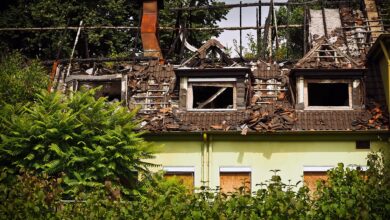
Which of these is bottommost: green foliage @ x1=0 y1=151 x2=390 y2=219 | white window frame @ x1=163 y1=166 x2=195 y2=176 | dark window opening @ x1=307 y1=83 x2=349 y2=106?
green foliage @ x1=0 y1=151 x2=390 y2=219

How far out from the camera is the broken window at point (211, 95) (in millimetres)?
21281

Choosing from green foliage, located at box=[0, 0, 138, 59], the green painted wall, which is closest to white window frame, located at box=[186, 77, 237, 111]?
the green painted wall

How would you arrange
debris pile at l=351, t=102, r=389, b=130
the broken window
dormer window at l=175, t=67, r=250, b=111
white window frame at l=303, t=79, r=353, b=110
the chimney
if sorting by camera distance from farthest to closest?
the chimney → the broken window → dormer window at l=175, t=67, r=250, b=111 → white window frame at l=303, t=79, r=353, b=110 → debris pile at l=351, t=102, r=389, b=130

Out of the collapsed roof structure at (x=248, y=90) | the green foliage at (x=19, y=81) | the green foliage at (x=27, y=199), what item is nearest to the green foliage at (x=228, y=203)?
the green foliage at (x=27, y=199)

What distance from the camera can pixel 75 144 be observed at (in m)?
16.4

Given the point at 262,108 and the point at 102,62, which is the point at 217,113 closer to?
the point at 262,108

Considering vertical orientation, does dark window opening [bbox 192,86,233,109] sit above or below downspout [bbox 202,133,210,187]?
above

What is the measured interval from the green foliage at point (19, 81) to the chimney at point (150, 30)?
3.96 metres

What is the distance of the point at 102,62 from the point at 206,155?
669cm

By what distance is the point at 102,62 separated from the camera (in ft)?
80.9

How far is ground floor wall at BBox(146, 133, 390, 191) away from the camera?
19859mm

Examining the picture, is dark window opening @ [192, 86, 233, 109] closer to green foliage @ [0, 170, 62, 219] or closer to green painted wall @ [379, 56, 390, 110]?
green painted wall @ [379, 56, 390, 110]

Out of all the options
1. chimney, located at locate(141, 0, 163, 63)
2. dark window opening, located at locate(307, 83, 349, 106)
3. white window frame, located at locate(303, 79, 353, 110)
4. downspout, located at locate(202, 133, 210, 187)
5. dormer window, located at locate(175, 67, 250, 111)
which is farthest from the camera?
chimney, located at locate(141, 0, 163, 63)

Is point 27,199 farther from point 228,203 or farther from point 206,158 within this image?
point 206,158
